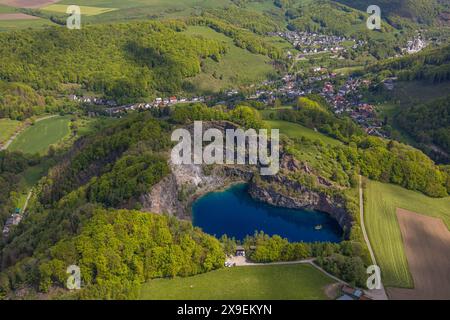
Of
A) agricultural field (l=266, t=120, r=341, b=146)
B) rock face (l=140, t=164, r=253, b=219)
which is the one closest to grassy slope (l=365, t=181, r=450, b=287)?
agricultural field (l=266, t=120, r=341, b=146)

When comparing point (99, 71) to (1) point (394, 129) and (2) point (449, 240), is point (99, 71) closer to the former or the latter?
(1) point (394, 129)

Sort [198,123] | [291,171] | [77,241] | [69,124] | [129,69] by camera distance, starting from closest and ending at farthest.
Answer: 1. [77,241]
2. [291,171]
3. [198,123]
4. [69,124]
5. [129,69]

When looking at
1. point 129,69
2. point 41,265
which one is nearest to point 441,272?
point 41,265

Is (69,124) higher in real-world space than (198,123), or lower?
lower

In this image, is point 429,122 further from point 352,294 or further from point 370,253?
point 352,294

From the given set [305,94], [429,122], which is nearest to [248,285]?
[429,122]
